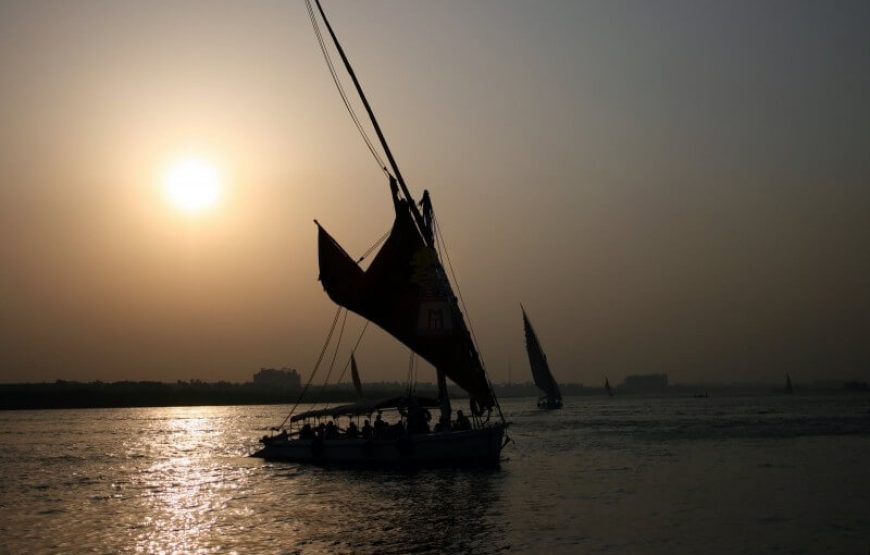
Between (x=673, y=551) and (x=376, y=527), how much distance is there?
10.0 m

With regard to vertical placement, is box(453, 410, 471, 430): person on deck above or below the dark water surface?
above

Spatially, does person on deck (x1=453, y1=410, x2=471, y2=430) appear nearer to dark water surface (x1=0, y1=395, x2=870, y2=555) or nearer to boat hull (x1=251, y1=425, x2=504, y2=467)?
boat hull (x1=251, y1=425, x2=504, y2=467)

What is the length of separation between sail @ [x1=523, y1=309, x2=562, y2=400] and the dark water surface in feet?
185

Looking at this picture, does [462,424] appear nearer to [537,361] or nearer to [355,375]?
[355,375]

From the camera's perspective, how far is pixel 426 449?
41844mm

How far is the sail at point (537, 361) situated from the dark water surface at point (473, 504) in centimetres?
5635

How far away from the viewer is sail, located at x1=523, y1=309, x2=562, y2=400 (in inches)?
4683

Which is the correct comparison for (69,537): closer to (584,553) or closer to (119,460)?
(584,553)

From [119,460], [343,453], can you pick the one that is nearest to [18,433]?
[119,460]

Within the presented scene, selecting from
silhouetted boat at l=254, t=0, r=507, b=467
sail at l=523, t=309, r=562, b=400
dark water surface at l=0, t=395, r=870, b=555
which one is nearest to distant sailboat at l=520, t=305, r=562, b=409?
sail at l=523, t=309, r=562, b=400

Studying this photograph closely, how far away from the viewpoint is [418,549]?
25641mm

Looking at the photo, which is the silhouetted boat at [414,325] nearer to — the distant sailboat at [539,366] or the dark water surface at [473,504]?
the dark water surface at [473,504]

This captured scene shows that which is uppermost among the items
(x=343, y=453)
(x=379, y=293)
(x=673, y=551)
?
(x=379, y=293)

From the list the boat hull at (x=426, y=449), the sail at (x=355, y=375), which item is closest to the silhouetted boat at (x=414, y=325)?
the boat hull at (x=426, y=449)
